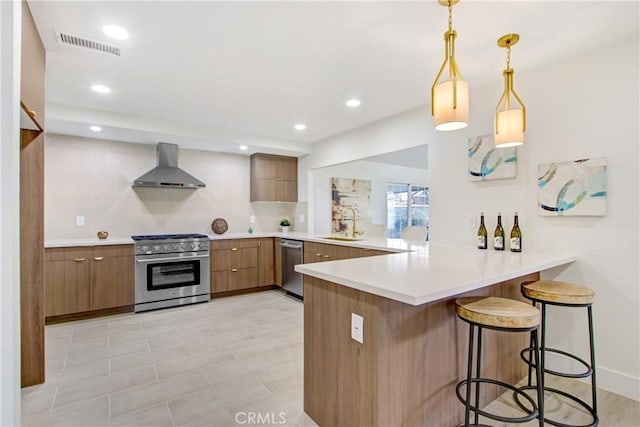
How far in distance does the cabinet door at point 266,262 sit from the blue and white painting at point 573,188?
142 inches

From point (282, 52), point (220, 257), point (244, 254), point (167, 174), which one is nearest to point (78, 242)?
point (167, 174)

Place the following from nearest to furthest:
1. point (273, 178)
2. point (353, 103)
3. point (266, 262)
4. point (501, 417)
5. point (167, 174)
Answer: point (501, 417), point (353, 103), point (167, 174), point (266, 262), point (273, 178)

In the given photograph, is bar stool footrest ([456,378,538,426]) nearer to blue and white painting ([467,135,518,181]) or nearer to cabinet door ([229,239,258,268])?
blue and white painting ([467,135,518,181])

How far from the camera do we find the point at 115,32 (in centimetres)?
206

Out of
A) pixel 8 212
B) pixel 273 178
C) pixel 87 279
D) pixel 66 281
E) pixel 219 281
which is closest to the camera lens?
pixel 8 212

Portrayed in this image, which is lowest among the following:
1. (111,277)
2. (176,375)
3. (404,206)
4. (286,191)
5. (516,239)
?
(176,375)

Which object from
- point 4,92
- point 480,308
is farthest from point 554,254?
point 4,92

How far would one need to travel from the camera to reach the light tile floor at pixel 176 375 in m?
1.97

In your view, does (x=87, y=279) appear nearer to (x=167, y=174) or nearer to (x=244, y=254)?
(x=167, y=174)

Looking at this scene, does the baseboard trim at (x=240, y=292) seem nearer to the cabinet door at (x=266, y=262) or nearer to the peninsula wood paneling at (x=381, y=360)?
the cabinet door at (x=266, y=262)

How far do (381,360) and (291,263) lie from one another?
3.30 meters

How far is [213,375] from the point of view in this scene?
245 centimetres

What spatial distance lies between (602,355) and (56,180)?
5.78 m

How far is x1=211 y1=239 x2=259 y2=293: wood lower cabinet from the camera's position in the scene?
15.0 feet
